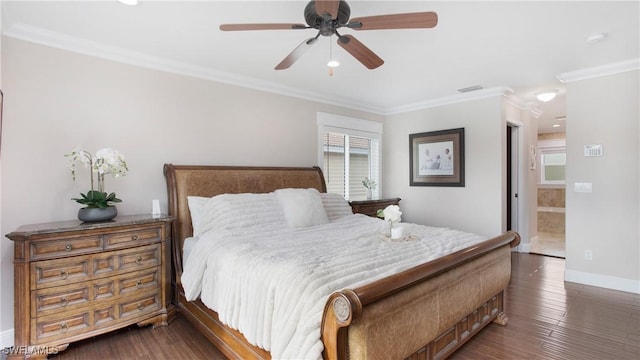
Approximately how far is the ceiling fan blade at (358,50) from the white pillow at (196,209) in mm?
1985

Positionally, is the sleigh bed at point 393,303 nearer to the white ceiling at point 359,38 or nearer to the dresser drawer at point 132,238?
the dresser drawer at point 132,238

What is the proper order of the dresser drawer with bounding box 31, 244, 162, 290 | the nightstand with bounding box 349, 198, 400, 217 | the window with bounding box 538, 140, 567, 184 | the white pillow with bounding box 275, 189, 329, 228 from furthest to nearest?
the window with bounding box 538, 140, 567, 184, the nightstand with bounding box 349, 198, 400, 217, the white pillow with bounding box 275, 189, 329, 228, the dresser drawer with bounding box 31, 244, 162, 290

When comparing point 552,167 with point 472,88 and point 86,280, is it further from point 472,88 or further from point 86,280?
point 86,280

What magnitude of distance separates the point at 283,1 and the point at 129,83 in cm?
189

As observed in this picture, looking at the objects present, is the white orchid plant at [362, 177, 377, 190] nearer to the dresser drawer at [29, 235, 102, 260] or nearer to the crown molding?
the crown molding

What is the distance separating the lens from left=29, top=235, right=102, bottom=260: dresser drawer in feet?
7.09

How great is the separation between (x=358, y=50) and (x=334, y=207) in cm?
199

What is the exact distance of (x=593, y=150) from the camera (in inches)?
147

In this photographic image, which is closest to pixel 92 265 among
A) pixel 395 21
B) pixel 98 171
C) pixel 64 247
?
pixel 64 247

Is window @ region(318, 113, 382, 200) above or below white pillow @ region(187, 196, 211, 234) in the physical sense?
above

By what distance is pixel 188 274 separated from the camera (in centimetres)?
248

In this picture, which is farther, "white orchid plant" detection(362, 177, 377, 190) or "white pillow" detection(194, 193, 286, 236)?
"white orchid plant" detection(362, 177, 377, 190)

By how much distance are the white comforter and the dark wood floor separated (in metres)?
0.47

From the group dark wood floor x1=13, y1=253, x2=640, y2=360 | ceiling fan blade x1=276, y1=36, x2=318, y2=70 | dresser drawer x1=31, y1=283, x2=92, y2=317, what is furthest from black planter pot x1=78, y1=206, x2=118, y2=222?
ceiling fan blade x1=276, y1=36, x2=318, y2=70
